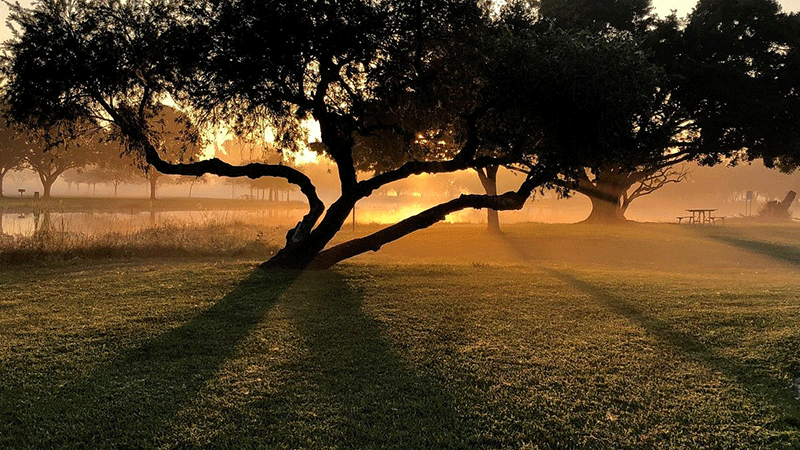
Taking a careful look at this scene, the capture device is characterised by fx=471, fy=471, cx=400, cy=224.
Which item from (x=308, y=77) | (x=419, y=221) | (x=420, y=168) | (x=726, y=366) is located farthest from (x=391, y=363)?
(x=308, y=77)

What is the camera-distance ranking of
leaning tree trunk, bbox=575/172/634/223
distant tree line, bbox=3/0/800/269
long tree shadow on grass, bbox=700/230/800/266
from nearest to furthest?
distant tree line, bbox=3/0/800/269 → long tree shadow on grass, bbox=700/230/800/266 → leaning tree trunk, bbox=575/172/634/223

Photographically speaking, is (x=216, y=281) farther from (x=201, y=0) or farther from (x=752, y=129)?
(x=752, y=129)

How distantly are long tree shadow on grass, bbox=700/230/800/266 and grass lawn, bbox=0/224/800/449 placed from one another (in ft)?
43.0

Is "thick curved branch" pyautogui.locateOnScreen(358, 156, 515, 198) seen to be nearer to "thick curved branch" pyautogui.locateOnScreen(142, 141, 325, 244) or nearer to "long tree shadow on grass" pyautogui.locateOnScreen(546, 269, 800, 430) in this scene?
"thick curved branch" pyautogui.locateOnScreen(142, 141, 325, 244)

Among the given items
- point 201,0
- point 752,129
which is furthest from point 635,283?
point 752,129

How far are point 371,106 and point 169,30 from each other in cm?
524

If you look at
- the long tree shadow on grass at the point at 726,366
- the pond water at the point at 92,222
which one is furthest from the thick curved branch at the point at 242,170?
the long tree shadow on grass at the point at 726,366

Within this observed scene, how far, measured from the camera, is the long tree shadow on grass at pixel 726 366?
4.99 m

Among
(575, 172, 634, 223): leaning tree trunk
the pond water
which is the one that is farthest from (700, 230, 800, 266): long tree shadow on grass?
the pond water

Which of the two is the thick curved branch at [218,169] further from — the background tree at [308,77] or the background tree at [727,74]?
the background tree at [727,74]

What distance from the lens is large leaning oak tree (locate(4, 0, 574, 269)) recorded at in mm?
10797

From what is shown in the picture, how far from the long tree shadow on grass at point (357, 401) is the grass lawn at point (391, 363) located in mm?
23

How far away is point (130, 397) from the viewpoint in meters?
4.96

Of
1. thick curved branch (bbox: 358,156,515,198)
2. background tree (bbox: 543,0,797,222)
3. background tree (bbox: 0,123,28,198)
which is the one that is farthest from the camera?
background tree (bbox: 0,123,28,198)
